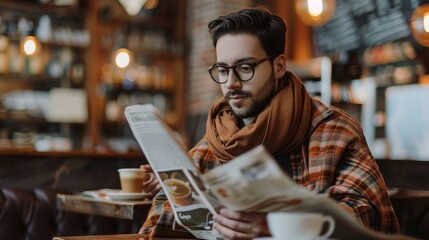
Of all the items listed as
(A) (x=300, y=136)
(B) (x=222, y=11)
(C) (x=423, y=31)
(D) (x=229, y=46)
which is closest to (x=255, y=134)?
(A) (x=300, y=136)

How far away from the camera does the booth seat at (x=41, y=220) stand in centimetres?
308

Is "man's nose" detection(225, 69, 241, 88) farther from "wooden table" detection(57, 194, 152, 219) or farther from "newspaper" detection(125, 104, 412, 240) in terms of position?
"wooden table" detection(57, 194, 152, 219)

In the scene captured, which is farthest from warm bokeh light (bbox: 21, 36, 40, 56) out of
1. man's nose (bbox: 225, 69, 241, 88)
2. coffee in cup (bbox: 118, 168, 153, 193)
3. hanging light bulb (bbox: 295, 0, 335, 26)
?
man's nose (bbox: 225, 69, 241, 88)

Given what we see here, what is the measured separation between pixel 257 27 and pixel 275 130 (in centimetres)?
30

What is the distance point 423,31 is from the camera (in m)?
4.32

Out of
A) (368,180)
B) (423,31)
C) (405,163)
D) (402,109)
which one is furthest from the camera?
(402,109)

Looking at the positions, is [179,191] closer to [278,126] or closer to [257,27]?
[278,126]

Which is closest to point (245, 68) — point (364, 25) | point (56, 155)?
point (56, 155)

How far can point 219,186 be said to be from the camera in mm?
1297

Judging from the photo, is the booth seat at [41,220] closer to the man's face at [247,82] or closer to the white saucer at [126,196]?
the white saucer at [126,196]

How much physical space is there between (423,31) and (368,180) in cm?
278

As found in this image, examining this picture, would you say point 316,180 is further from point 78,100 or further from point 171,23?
point 171,23

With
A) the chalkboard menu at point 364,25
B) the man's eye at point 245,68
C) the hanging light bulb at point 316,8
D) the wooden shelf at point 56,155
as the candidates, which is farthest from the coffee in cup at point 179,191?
the chalkboard menu at point 364,25

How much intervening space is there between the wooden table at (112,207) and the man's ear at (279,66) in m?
0.66
